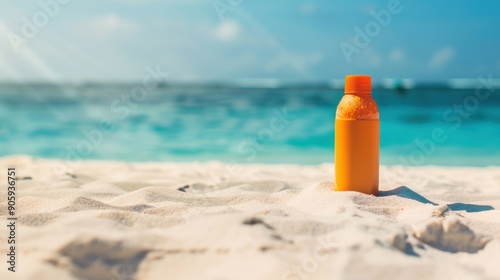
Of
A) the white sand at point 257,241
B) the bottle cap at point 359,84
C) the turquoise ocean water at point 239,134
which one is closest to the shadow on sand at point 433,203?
the white sand at point 257,241

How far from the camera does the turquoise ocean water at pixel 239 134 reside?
7285 millimetres

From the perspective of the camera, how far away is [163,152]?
7629mm

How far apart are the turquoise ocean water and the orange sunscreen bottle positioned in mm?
3883

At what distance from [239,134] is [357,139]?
7.04 m

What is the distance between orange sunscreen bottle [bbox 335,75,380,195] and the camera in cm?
232

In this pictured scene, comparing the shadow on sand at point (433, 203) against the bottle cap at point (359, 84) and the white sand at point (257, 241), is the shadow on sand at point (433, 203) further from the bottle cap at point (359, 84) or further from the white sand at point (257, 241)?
the bottle cap at point (359, 84)

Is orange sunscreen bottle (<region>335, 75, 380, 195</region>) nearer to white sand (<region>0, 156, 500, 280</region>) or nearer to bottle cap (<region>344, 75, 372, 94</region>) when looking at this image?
bottle cap (<region>344, 75, 372, 94</region>)

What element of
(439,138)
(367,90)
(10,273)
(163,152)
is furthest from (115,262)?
(439,138)

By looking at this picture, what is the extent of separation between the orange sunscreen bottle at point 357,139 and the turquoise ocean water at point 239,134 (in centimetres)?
388

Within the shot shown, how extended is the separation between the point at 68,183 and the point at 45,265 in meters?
1.55

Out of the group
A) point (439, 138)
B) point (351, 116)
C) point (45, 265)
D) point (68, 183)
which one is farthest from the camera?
point (439, 138)

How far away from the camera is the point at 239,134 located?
9.34 meters

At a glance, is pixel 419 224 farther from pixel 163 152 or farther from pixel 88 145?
pixel 88 145

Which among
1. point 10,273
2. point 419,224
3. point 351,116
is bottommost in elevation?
point 10,273
